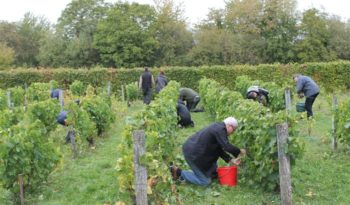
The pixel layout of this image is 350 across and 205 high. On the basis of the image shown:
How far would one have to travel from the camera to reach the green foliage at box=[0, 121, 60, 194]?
235 inches

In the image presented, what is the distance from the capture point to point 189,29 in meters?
46.4

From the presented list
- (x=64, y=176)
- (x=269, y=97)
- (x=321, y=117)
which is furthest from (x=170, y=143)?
(x=321, y=117)

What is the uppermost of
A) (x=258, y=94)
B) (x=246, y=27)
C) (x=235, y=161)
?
(x=246, y=27)

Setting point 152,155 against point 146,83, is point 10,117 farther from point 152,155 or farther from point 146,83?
point 146,83

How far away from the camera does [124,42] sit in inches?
1700

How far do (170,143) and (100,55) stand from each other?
37.3 metres

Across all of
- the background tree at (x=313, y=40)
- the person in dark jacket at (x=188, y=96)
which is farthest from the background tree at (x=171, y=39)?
the person in dark jacket at (x=188, y=96)

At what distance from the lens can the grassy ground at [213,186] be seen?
6.02 metres

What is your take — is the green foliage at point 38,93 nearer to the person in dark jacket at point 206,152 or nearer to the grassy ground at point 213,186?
the grassy ground at point 213,186

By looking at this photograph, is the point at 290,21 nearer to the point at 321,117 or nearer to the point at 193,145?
the point at 321,117

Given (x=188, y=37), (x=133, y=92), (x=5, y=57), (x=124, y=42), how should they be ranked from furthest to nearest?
(x=188, y=37)
(x=124, y=42)
(x=5, y=57)
(x=133, y=92)

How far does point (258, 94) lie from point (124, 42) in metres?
33.5

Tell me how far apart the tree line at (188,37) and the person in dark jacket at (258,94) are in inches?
1162

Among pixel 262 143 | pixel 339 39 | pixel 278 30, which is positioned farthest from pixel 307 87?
pixel 278 30
